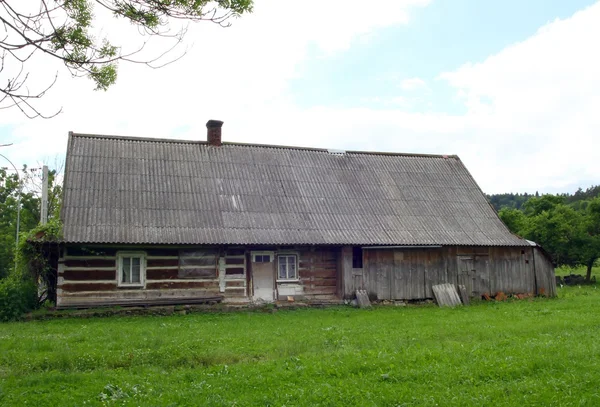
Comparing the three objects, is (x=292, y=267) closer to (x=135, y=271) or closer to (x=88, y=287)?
(x=135, y=271)

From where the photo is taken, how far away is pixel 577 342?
1084cm

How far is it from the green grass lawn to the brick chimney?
388 inches

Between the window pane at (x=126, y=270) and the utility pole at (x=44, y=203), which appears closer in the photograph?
the window pane at (x=126, y=270)

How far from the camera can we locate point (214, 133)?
23094 millimetres

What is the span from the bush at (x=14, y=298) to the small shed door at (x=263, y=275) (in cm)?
702

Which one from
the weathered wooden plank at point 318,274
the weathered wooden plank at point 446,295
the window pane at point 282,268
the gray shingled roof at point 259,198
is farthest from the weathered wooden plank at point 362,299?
the weathered wooden plank at point 446,295

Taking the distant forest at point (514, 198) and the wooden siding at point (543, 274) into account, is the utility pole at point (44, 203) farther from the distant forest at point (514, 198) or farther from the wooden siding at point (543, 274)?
the distant forest at point (514, 198)

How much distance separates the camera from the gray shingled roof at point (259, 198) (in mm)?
18234

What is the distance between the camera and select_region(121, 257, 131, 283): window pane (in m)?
17.8

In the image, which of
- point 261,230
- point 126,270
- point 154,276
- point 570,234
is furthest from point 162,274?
point 570,234

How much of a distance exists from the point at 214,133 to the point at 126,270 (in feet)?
24.8

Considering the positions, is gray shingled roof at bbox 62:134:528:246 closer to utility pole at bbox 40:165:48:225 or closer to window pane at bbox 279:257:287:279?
window pane at bbox 279:257:287:279

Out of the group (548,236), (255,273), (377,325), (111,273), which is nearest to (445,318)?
(377,325)

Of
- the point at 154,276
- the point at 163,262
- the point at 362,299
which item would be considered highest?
the point at 163,262
